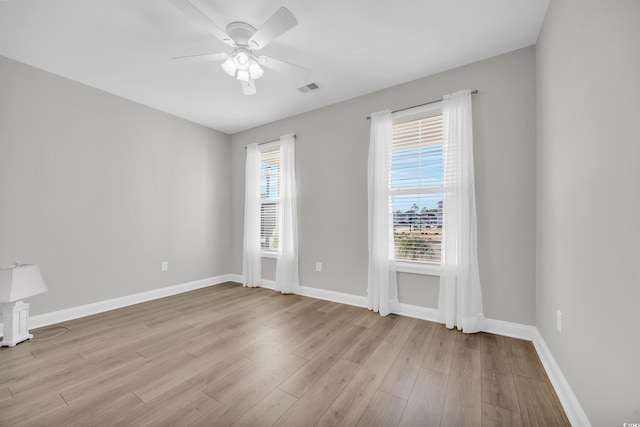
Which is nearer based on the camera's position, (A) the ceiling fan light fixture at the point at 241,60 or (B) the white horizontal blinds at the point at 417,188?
(A) the ceiling fan light fixture at the point at 241,60

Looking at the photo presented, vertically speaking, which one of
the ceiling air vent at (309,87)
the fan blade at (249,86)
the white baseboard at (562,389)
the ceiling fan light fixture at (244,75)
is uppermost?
the ceiling air vent at (309,87)

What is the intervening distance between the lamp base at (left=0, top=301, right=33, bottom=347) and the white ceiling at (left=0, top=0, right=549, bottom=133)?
7.95 ft

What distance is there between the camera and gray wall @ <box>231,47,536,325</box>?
7.79ft

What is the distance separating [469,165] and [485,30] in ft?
3.82

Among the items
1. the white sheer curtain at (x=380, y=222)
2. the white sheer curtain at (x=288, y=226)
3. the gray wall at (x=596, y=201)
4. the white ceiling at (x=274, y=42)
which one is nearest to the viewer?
the gray wall at (x=596, y=201)

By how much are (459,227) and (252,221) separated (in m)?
3.16

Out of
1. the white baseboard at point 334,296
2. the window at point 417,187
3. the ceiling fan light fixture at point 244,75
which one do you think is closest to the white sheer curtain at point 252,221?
the white baseboard at point 334,296

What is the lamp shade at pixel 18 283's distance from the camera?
2.18 meters

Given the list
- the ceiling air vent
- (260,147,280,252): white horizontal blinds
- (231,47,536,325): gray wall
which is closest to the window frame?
(260,147,280,252): white horizontal blinds

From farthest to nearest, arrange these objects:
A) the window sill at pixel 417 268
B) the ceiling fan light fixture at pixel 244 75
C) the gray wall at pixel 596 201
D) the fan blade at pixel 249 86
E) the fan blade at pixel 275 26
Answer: the window sill at pixel 417 268 < the fan blade at pixel 249 86 < the ceiling fan light fixture at pixel 244 75 < the fan blade at pixel 275 26 < the gray wall at pixel 596 201

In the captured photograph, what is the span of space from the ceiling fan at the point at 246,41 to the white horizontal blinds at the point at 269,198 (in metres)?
1.80

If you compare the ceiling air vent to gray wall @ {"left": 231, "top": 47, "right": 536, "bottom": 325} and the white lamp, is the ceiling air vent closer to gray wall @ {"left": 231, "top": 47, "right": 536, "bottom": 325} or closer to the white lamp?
gray wall @ {"left": 231, "top": 47, "right": 536, "bottom": 325}

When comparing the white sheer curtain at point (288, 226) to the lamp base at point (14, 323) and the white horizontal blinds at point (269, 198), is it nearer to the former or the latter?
the white horizontal blinds at point (269, 198)

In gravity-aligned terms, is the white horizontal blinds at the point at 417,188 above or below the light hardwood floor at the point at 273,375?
above
